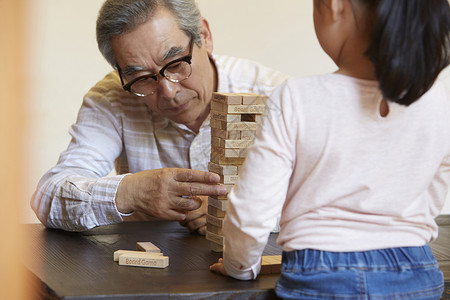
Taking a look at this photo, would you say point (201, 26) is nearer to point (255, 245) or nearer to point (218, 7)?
point (255, 245)

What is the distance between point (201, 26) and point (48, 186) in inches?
33.6

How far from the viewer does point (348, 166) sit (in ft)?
3.51

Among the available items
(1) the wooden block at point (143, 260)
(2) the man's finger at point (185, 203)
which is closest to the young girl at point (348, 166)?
(1) the wooden block at point (143, 260)

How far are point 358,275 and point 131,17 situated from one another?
1.29m

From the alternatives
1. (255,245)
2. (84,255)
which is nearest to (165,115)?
(84,255)

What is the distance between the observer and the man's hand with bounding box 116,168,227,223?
1695 millimetres

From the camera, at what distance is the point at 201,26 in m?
2.16

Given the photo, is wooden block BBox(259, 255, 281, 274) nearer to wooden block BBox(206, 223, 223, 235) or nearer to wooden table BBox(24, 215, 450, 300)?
wooden table BBox(24, 215, 450, 300)

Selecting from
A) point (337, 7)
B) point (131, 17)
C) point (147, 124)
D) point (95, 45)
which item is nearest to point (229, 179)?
point (337, 7)

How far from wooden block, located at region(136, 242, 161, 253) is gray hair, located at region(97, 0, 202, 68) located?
2.64 feet

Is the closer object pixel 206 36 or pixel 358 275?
pixel 358 275

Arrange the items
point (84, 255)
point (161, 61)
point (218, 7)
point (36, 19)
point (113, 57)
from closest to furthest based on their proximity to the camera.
→ point (36, 19) → point (84, 255) → point (161, 61) → point (113, 57) → point (218, 7)

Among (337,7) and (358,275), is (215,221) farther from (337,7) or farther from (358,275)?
(337,7)

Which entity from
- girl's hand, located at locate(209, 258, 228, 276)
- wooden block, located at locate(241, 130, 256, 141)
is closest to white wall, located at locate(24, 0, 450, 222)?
wooden block, located at locate(241, 130, 256, 141)
